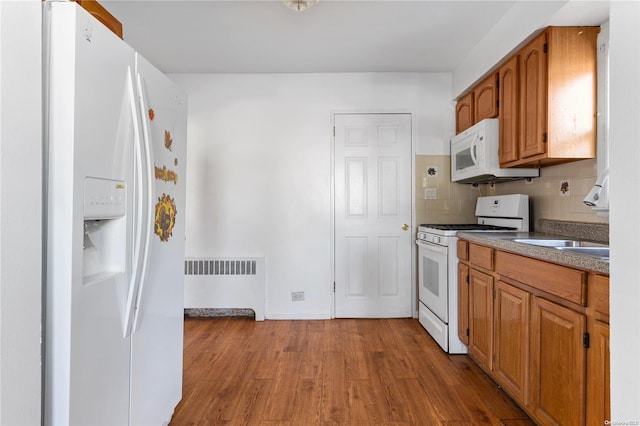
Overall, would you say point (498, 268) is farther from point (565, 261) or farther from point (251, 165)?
point (251, 165)

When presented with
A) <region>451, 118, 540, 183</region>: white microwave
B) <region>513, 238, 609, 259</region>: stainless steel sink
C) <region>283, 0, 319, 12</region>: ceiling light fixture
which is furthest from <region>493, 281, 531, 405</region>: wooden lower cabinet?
<region>283, 0, 319, 12</region>: ceiling light fixture

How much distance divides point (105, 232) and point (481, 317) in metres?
2.18

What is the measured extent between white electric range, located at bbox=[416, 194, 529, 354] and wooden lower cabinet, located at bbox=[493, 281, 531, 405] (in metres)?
0.56

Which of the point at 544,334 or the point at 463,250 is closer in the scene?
the point at 544,334

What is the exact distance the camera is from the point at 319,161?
3.44 meters

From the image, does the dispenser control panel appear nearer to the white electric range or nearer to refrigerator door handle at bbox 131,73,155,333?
refrigerator door handle at bbox 131,73,155,333

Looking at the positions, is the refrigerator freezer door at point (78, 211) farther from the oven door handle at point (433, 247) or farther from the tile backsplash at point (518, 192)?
the tile backsplash at point (518, 192)

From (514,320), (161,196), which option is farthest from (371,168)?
(161,196)

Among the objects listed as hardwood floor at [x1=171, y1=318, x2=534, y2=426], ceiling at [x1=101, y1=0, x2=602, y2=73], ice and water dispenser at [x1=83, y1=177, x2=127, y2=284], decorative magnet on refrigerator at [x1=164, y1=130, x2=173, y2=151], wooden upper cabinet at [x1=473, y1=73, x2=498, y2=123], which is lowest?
hardwood floor at [x1=171, y1=318, x2=534, y2=426]

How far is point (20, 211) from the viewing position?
0.78 meters

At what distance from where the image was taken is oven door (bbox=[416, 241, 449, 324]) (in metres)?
2.67

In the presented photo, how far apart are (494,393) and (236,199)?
8.78ft

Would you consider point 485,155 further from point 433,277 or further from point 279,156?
point 279,156

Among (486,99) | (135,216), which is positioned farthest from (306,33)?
(135,216)
